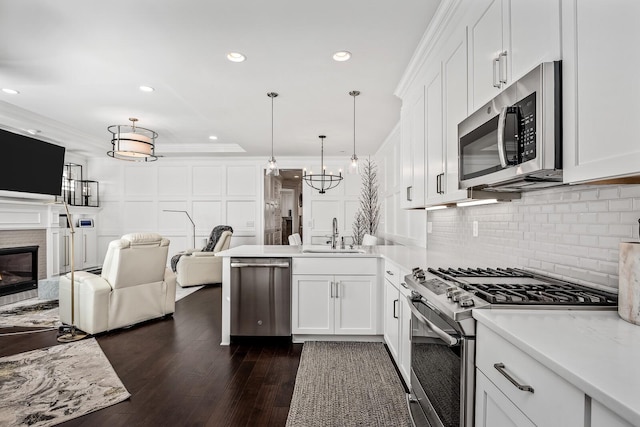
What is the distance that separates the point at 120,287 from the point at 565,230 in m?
3.91

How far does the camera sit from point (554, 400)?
80 cm

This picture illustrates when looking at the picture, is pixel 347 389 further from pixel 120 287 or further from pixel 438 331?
pixel 120 287

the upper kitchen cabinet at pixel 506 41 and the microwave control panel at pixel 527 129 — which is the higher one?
the upper kitchen cabinet at pixel 506 41

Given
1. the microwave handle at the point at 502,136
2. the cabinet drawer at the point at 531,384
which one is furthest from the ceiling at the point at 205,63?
the cabinet drawer at the point at 531,384

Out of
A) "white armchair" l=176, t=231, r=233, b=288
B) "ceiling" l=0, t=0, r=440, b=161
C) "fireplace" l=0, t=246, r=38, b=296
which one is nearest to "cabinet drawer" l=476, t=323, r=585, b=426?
"ceiling" l=0, t=0, r=440, b=161

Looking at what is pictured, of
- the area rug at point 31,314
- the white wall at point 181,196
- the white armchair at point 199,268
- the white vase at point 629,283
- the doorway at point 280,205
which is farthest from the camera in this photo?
the doorway at point 280,205

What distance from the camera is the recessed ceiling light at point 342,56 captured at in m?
2.77

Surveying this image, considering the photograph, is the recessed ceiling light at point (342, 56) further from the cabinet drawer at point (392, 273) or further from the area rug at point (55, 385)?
the area rug at point (55, 385)

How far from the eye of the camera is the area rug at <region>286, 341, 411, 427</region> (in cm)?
209

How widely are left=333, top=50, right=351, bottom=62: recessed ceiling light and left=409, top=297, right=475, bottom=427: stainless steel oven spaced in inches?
78.2

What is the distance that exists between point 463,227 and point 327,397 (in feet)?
5.22

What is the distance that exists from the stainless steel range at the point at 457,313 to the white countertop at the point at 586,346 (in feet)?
0.16

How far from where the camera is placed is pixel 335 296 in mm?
3312

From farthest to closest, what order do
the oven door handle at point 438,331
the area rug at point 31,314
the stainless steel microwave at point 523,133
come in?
the area rug at point 31,314
the oven door handle at point 438,331
the stainless steel microwave at point 523,133
